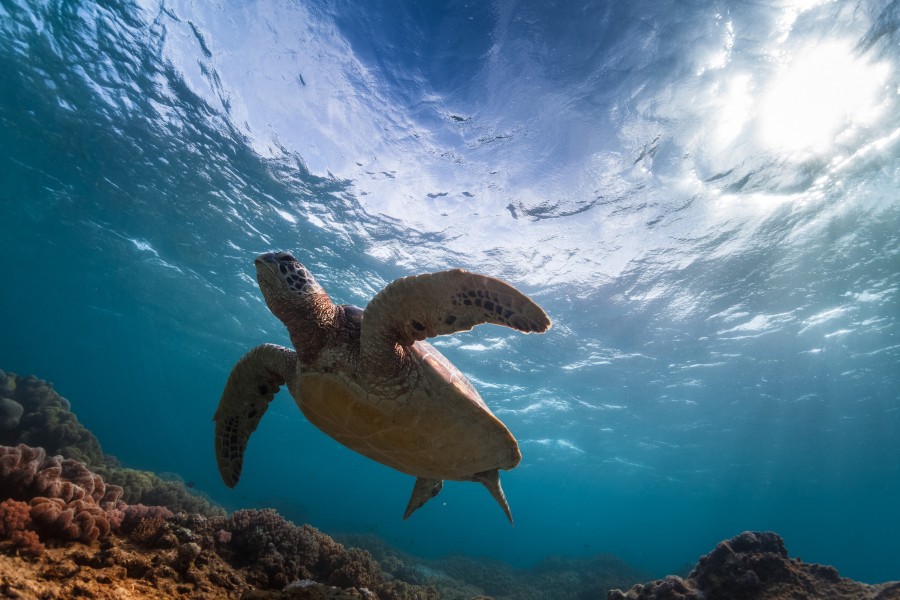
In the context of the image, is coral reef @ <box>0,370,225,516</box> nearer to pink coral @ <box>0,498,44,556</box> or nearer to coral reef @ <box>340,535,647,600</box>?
pink coral @ <box>0,498,44,556</box>

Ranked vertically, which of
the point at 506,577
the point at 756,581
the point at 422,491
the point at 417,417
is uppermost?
the point at 417,417

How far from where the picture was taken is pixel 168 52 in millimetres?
9430

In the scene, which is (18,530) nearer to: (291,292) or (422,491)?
(291,292)

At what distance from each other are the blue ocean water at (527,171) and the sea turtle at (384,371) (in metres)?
6.91

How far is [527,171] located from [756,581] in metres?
9.28

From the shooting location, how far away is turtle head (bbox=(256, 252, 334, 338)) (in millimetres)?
3604

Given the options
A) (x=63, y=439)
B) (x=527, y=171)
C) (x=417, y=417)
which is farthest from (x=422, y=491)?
(x=63, y=439)

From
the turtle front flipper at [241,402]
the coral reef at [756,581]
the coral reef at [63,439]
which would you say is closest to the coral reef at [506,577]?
the coral reef at [63,439]

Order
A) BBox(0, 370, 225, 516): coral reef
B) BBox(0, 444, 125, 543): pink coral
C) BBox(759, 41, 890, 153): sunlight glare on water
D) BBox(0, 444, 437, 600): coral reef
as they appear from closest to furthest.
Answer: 1. BBox(0, 444, 437, 600): coral reef
2. BBox(0, 444, 125, 543): pink coral
3. BBox(759, 41, 890, 153): sunlight glare on water
4. BBox(0, 370, 225, 516): coral reef

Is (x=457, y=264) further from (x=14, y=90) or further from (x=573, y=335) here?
(x=14, y=90)

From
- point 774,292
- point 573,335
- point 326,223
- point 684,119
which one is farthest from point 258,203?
point 774,292

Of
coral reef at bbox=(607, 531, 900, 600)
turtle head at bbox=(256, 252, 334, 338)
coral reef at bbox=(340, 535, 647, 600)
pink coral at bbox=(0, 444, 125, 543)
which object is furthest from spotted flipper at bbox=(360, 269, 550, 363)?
coral reef at bbox=(340, 535, 647, 600)

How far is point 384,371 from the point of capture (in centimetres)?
365

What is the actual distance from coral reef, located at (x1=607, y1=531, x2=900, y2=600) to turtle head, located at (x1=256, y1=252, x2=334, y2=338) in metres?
5.53
